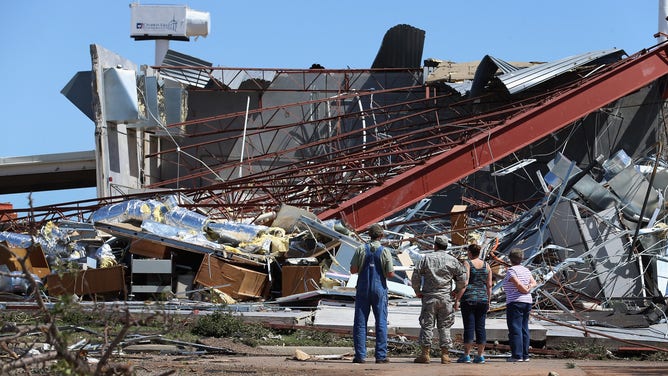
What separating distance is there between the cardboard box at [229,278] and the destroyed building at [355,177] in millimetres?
28

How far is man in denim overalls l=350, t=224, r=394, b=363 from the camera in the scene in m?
12.4

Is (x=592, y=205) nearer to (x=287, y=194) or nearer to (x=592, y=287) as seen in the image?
(x=592, y=287)

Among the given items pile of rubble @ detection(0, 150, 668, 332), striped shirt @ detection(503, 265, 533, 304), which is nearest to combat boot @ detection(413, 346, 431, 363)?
striped shirt @ detection(503, 265, 533, 304)

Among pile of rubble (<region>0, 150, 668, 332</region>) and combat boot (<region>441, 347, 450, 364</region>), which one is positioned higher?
pile of rubble (<region>0, 150, 668, 332</region>)

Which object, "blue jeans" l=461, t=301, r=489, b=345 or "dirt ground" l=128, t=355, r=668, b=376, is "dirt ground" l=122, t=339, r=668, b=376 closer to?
"dirt ground" l=128, t=355, r=668, b=376

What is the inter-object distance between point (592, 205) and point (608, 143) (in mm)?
10397

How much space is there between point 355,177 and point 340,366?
14586 mm

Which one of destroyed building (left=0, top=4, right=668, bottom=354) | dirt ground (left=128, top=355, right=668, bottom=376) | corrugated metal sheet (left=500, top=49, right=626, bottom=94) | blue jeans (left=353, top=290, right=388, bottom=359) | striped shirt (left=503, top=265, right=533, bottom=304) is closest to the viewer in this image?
dirt ground (left=128, top=355, right=668, bottom=376)

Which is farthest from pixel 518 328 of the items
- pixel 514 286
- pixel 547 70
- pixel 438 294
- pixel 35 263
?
pixel 547 70

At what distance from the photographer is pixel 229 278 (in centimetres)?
1858

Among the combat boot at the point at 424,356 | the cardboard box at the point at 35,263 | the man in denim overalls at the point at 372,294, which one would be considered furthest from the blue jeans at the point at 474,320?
the cardboard box at the point at 35,263

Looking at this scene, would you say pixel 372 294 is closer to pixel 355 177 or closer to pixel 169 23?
pixel 355 177

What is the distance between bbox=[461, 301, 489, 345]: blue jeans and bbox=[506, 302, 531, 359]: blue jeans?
1.11 feet

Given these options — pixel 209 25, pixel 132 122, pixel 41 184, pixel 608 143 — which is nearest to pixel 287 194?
pixel 132 122
